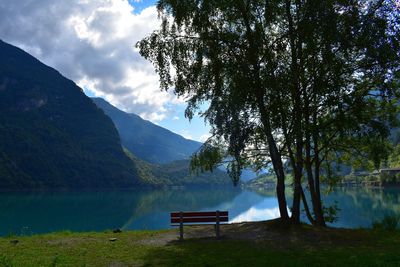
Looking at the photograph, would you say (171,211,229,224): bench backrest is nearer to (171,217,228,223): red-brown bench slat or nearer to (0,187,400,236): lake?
(171,217,228,223): red-brown bench slat

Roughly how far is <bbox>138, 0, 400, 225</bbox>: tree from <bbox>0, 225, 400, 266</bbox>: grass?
2.85 metres

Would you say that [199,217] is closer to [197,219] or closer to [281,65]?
[197,219]

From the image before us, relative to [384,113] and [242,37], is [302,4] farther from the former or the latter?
[384,113]

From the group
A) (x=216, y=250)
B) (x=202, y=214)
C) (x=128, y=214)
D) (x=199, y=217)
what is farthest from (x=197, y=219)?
(x=128, y=214)

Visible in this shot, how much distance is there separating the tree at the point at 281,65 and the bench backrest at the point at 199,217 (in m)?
2.90

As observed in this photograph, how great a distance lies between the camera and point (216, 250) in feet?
44.4

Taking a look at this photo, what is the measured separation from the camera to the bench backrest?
16531 millimetres

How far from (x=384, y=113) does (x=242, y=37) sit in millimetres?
8838

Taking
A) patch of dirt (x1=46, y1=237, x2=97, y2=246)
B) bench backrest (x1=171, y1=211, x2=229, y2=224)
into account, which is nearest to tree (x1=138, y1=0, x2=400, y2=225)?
bench backrest (x1=171, y1=211, x2=229, y2=224)

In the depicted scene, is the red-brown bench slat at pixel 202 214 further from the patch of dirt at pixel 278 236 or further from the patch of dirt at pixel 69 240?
the patch of dirt at pixel 69 240

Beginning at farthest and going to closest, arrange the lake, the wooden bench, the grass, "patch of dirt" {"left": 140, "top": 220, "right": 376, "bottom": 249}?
the lake
the wooden bench
"patch of dirt" {"left": 140, "top": 220, "right": 376, "bottom": 249}
the grass

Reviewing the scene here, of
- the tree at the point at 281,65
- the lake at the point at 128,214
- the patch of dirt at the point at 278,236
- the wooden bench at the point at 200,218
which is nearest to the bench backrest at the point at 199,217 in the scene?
the wooden bench at the point at 200,218

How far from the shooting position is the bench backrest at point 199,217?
16531 millimetres

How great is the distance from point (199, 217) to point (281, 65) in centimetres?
779
